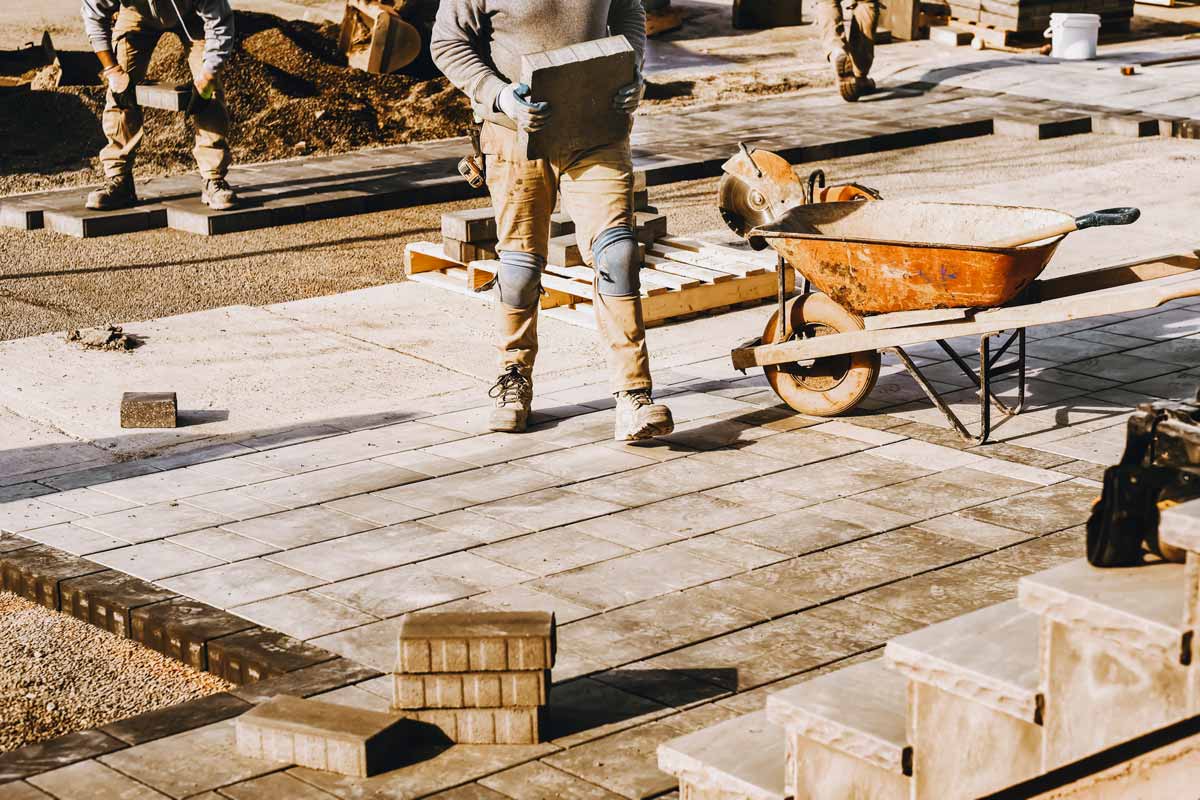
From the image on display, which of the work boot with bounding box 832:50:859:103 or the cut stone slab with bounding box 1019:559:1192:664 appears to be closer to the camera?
the cut stone slab with bounding box 1019:559:1192:664

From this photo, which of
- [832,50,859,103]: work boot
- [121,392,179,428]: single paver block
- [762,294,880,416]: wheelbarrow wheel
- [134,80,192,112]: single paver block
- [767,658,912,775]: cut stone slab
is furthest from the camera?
[832,50,859,103]: work boot

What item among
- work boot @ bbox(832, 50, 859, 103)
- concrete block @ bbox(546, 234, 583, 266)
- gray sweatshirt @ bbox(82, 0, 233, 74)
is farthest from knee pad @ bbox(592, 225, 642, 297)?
work boot @ bbox(832, 50, 859, 103)

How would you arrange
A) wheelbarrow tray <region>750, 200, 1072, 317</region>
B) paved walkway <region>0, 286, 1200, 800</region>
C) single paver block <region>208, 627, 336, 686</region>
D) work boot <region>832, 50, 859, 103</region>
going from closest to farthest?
paved walkway <region>0, 286, 1200, 800</region> < single paver block <region>208, 627, 336, 686</region> < wheelbarrow tray <region>750, 200, 1072, 317</region> < work boot <region>832, 50, 859, 103</region>

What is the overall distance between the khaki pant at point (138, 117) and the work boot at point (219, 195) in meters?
0.05

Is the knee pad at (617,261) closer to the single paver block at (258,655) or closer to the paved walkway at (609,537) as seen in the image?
the paved walkway at (609,537)

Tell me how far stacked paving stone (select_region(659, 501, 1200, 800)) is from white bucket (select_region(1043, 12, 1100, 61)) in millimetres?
15498

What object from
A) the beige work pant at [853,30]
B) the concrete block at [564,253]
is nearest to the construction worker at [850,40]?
the beige work pant at [853,30]

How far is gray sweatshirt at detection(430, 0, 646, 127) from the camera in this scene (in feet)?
21.6

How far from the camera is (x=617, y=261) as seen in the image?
262 inches

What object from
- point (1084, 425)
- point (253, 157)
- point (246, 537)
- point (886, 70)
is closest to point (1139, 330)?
point (1084, 425)

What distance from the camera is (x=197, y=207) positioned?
12016 millimetres

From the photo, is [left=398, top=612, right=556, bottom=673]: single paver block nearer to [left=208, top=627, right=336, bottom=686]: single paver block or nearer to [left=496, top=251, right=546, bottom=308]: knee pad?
[left=208, top=627, right=336, bottom=686]: single paver block

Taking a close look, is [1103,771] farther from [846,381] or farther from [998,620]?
[846,381]

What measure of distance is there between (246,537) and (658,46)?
48.4ft
